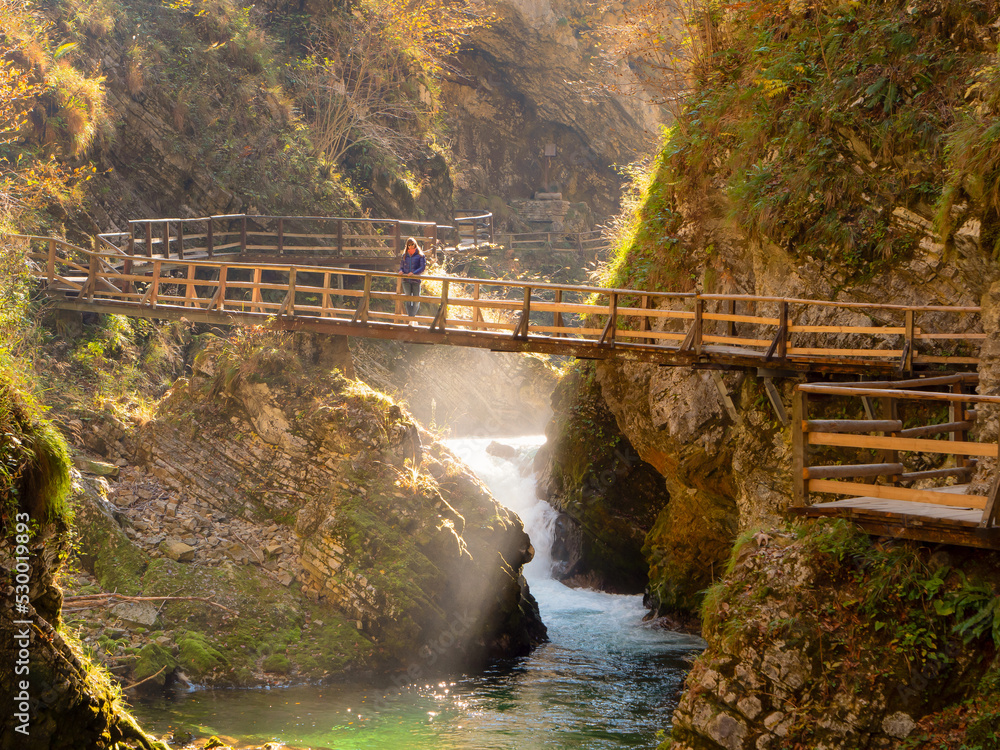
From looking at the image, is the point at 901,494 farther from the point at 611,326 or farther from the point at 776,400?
the point at 611,326

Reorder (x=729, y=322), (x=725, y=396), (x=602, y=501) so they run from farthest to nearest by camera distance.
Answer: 1. (x=602, y=501)
2. (x=725, y=396)
3. (x=729, y=322)

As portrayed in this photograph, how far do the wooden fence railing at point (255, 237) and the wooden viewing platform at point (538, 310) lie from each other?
0.21 feet

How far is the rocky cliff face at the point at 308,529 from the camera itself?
1358 cm

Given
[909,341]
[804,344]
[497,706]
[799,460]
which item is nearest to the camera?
[799,460]

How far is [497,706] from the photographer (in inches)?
487

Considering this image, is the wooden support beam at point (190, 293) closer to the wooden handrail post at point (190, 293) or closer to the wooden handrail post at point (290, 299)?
the wooden handrail post at point (190, 293)

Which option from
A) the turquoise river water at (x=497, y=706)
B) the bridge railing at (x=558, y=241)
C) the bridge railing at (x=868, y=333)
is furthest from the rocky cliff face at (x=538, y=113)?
the turquoise river water at (x=497, y=706)

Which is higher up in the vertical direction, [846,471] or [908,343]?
[908,343]

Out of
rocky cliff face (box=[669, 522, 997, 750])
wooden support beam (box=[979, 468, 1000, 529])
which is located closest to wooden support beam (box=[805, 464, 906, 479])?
rocky cliff face (box=[669, 522, 997, 750])

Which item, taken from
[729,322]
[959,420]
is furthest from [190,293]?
[959,420]

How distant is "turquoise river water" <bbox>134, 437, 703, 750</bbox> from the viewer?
1095 centimetres

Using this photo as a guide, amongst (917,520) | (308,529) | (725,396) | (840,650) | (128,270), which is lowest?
(308,529)

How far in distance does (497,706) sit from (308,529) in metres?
4.87

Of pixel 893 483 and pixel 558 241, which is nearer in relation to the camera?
pixel 893 483
